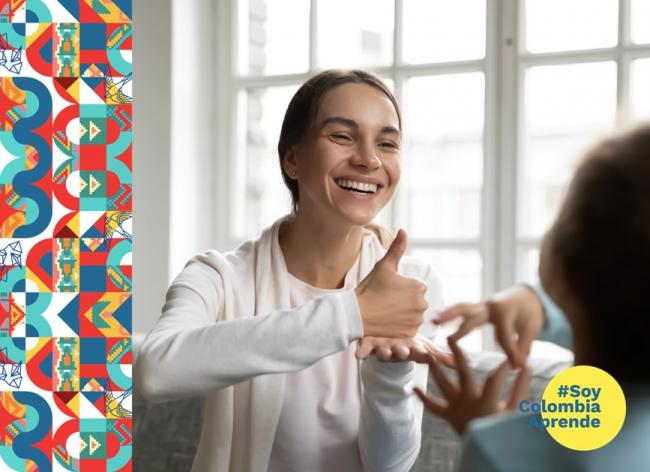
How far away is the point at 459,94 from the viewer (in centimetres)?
181

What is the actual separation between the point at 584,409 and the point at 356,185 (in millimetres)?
511

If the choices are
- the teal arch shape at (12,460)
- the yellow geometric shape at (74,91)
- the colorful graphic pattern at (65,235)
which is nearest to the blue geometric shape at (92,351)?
the colorful graphic pattern at (65,235)

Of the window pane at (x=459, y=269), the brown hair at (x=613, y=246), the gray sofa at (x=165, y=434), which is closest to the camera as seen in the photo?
the brown hair at (x=613, y=246)

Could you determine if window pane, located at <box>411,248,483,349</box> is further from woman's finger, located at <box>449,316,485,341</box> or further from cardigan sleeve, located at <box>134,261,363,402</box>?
woman's finger, located at <box>449,316,485,341</box>

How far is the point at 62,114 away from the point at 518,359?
0.54m

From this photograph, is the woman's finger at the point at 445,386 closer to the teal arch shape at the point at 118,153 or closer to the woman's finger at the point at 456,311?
the woman's finger at the point at 456,311

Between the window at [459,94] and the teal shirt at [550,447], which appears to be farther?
the window at [459,94]

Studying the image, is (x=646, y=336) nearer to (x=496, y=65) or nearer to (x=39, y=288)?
(x=39, y=288)

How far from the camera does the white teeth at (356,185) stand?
0.93 metres

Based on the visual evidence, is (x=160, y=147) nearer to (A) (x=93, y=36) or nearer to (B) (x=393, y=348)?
(A) (x=93, y=36)

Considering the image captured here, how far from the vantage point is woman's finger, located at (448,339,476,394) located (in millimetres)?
468

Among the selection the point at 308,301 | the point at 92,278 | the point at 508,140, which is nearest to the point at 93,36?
the point at 92,278

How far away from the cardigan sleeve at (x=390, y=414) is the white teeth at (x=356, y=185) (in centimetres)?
→ 16

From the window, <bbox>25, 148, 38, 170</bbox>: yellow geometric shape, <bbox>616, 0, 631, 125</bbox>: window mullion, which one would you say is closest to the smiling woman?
<bbox>25, 148, 38, 170</bbox>: yellow geometric shape
